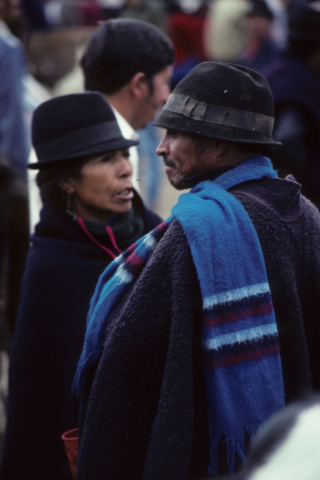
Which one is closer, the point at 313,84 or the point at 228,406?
the point at 228,406

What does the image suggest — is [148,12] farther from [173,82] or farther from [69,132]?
[69,132]

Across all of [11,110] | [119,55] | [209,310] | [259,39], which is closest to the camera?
[209,310]

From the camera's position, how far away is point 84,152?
2461mm

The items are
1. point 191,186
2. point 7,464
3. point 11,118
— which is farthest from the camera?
point 11,118

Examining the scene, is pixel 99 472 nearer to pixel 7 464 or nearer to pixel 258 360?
pixel 258 360

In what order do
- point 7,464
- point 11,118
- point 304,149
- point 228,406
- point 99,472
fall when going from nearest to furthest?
point 228,406
point 99,472
point 7,464
point 304,149
point 11,118

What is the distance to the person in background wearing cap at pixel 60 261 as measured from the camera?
2.41 meters

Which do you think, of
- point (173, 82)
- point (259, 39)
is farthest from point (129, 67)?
point (173, 82)

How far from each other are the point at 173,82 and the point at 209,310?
621 centimetres

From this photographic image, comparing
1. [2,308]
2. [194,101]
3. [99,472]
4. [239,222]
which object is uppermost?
[194,101]

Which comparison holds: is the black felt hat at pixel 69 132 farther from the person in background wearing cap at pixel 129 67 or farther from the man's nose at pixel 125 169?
the person in background wearing cap at pixel 129 67

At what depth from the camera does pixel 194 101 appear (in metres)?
1.78

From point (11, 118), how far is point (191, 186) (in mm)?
2885

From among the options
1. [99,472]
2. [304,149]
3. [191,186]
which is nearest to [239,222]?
[191,186]
